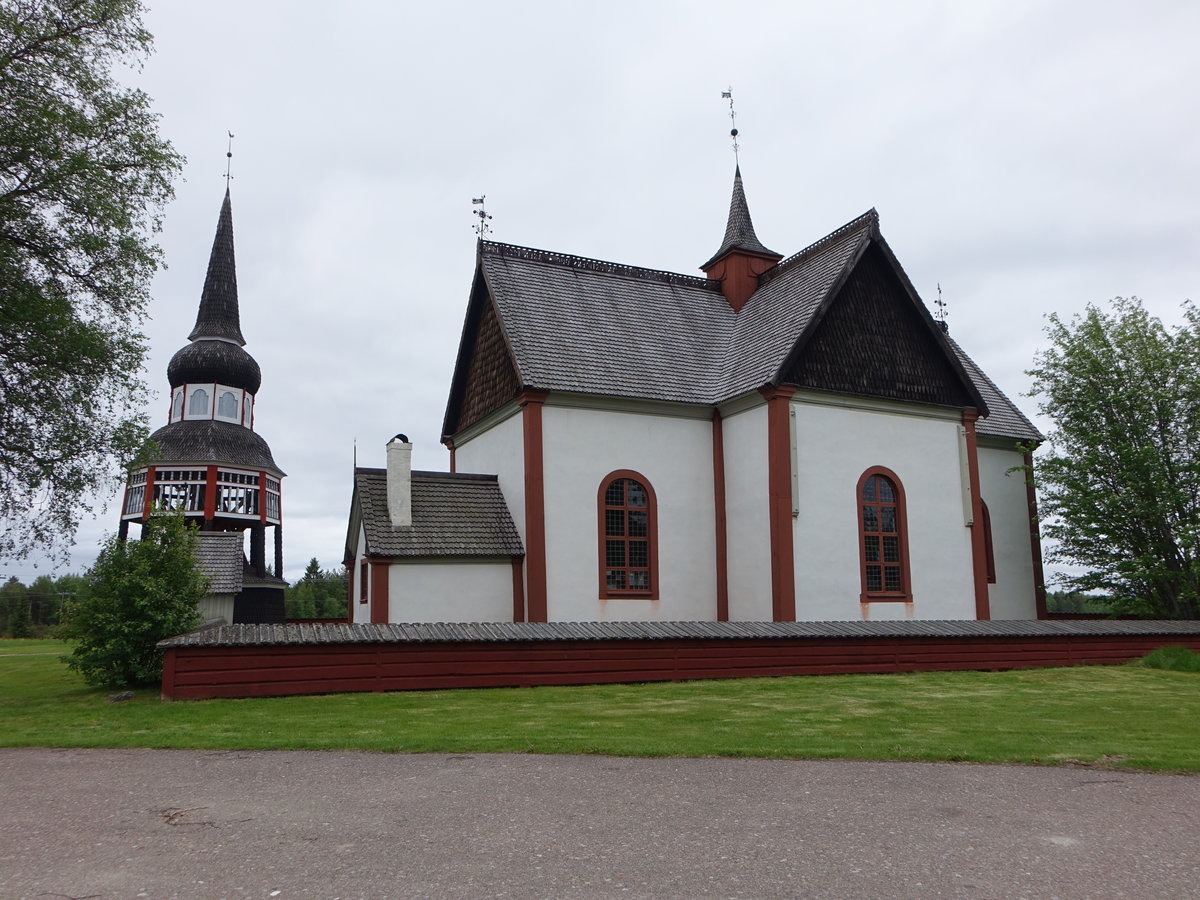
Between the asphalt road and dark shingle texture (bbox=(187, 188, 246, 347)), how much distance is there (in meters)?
41.3

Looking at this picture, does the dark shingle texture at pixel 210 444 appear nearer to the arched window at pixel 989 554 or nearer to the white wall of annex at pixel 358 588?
the white wall of annex at pixel 358 588

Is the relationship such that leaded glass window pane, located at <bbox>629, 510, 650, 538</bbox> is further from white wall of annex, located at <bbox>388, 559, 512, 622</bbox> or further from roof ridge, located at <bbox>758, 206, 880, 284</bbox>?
roof ridge, located at <bbox>758, 206, 880, 284</bbox>

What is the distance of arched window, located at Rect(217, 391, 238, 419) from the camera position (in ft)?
152

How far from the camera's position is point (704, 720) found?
1180 cm

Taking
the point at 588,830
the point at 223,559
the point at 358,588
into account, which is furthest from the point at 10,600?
the point at 588,830

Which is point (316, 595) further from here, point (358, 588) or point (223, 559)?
point (358, 588)

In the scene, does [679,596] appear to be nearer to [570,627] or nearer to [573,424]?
[573,424]

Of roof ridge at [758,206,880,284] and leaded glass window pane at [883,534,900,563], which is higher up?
roof ridge at [758,206,880,284]

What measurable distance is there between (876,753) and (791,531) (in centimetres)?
1190

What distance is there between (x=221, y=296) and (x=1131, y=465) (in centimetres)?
4110

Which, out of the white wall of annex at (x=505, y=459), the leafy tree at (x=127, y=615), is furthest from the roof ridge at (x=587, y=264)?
the leafy tree at (x=127, y=615)

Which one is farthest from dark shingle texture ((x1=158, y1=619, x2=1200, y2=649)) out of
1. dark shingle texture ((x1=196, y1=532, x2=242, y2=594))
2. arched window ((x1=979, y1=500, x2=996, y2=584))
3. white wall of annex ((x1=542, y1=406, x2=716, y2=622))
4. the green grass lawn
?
dark shingle texture ((x1=196, y1=532, x2=242, y2=594))

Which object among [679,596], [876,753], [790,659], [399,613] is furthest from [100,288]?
[876,753]

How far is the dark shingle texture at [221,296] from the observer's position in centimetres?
4700
